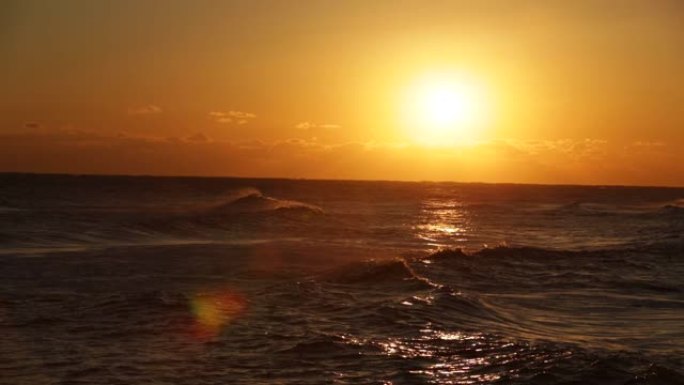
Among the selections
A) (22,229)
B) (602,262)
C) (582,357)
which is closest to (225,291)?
(582,357)

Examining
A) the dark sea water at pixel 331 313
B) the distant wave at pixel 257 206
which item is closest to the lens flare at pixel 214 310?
the dark sea water at pixel 331 313

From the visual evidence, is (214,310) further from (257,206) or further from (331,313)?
(257,206)

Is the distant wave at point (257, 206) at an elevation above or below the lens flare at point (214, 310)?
above

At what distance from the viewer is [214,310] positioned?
16703 millimetres

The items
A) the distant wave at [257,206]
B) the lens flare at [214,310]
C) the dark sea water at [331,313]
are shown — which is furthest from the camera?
the distant wave at [257,206]

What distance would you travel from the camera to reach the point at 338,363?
12.1 meters

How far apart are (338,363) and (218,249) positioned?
20.5 meters

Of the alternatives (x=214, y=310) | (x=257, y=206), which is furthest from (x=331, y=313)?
(x=257, y=206)

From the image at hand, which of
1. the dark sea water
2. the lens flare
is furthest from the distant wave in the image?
the lens flare

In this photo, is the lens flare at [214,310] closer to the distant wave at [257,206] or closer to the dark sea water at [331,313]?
the dark sea water at [331,313]

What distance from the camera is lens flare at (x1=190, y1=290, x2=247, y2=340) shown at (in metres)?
14.6

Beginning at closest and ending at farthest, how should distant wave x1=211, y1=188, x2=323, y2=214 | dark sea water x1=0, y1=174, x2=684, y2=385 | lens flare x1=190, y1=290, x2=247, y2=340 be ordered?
dark sea water x1=0, y1=174, x2=684, y2=385, lens flare x1=190, y1=290, x2=247, y2=340, distant wave x1=211, y1=188, x2=323, y2=214

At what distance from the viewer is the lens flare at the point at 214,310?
1455 cm

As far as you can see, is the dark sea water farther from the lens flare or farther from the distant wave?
the distant wave
